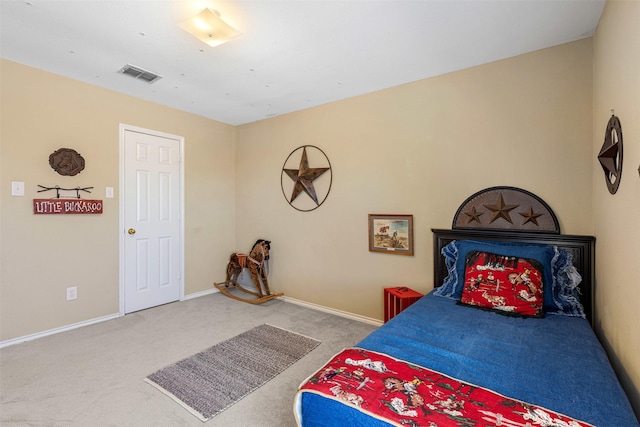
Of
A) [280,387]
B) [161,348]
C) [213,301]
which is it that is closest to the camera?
[280,387]

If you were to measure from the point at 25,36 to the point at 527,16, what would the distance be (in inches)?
144

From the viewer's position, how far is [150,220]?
3.72m

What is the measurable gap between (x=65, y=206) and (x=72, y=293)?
0.90 m

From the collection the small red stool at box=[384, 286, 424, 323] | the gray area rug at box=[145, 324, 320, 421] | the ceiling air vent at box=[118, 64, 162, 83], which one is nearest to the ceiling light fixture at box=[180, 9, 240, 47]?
the ceiling air vent at box=[118, 64, 162, 83]

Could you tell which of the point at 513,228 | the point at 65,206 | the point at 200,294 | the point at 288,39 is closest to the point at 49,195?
the point at 65,206

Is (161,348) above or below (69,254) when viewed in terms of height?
below

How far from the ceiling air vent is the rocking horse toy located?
2270mm

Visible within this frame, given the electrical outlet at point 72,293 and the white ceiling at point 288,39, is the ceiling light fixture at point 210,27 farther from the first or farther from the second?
the electrical outlet at point 72,293

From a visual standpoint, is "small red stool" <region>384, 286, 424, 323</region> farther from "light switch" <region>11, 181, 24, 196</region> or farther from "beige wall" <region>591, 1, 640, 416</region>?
"light switch" <region>11, 181, 24, 196</region>

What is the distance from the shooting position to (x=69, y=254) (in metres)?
3.06

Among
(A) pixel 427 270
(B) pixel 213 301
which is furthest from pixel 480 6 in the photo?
(B) pixel 213 301

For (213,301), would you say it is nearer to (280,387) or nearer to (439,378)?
(280,387)

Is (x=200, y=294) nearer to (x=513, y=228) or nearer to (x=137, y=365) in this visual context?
(x=137, y=365)

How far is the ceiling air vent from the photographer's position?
2803mm
